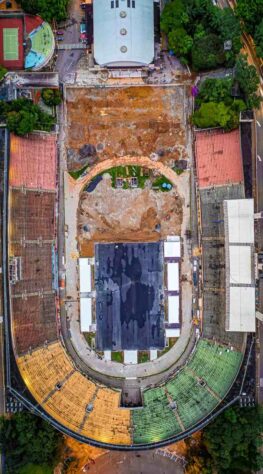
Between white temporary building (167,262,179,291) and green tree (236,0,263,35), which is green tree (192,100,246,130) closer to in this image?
green tree (236,0,263,35)

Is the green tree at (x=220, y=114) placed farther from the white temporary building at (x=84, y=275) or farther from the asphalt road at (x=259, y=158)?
the white temporary building at (x=84, y=275)

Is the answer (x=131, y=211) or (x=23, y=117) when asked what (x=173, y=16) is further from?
(x=131, y=211)

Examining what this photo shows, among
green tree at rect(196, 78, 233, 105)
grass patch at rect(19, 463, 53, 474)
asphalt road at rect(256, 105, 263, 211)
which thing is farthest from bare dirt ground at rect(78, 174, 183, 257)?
grass patch at rect(19, 463, 53, 474)

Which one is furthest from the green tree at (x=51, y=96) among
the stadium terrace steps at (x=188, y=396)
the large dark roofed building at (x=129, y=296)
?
the stadium terrace steps at (x=188, y=396)

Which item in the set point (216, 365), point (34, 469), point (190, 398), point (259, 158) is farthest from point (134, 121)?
point (34, 469)

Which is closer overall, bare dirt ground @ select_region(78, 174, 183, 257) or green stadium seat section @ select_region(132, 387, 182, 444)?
green stadium seat section @ select_region(132, 387, 182, 444)

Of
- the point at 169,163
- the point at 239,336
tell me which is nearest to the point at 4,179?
the point at 169,163
